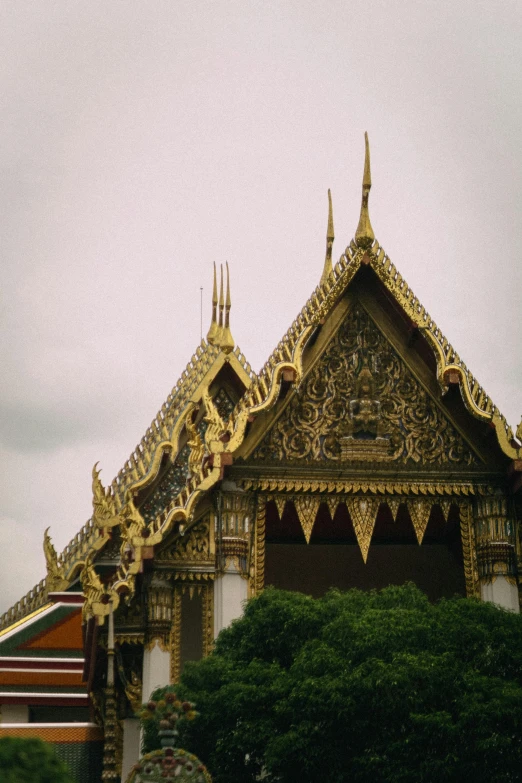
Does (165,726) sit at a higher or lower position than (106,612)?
lower

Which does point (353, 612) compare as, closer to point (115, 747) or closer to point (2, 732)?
point (115, 747)

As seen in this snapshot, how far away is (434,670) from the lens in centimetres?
1468

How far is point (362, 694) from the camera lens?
577 inches

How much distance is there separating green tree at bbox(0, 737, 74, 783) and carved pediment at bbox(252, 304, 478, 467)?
7.75 meters

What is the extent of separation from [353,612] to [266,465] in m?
3.09

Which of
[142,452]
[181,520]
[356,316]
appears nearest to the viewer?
[181,520]

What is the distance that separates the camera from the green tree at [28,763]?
10.9 meters

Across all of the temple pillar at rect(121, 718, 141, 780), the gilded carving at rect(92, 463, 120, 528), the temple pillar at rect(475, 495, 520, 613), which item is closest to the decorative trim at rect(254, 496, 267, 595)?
the temple pillar at rect(121, 718, 141, 780)

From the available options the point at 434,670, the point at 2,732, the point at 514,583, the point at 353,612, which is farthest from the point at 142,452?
the point at 434,670

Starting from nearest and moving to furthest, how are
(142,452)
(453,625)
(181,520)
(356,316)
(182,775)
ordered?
(182,775), (453,625), (181,520), (356,316), (142,452)

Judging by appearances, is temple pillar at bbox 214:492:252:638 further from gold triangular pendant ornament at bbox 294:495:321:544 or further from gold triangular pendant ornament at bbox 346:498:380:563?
gold triangular pendant ornament at bbox 346:498:380:563

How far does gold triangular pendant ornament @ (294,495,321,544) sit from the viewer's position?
61.3ft

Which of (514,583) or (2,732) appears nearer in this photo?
(514,583)

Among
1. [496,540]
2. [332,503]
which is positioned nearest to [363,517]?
[332,503]
